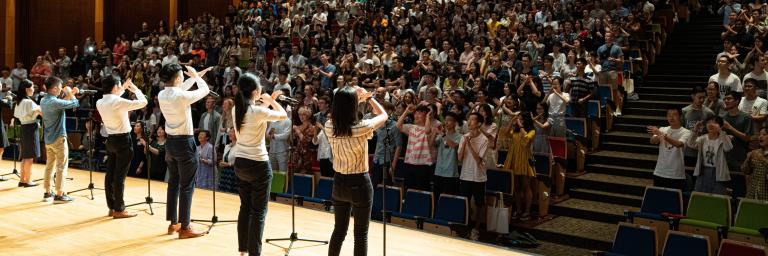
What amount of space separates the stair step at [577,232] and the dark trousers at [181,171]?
11.8 ft

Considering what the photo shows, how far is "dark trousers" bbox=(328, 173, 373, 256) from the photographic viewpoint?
3572mm

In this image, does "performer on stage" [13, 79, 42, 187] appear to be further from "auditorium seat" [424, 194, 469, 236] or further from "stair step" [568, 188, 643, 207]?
"stair step" [568, 188, 643, 207]

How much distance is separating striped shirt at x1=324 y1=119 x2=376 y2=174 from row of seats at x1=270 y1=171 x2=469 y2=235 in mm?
2727

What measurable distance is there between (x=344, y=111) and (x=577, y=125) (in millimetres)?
5319

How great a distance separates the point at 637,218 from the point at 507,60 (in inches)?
145

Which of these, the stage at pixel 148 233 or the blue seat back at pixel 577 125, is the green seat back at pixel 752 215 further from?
the blue seat back at pixel 577 125

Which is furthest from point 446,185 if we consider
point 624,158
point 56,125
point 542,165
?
point 56,125

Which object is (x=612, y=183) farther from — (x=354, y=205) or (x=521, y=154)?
(x=354, y=205)

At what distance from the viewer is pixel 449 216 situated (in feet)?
21.6

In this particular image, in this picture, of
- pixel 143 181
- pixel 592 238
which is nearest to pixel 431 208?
pixel 592 238

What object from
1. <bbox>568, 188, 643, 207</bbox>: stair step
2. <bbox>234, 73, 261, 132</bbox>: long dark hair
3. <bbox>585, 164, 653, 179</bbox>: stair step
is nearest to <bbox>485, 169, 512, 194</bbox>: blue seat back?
<bbox>568, 188, 643, 207</bbox>: stair step

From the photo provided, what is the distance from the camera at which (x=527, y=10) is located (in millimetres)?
11758

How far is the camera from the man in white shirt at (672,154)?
256 inches

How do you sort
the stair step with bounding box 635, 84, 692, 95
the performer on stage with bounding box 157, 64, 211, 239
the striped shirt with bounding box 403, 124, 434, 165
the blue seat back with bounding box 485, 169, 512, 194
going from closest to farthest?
the performer on stage with bounding box 157, 64, 211, 239
the blue seat back with bounding box 485, 169, 512, 194
the striped shirt with bounding box 403, 124, 434, 165
the stair step with bounding box 635, 84, 692, 95
